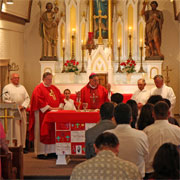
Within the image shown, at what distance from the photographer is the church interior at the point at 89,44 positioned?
12781 mm

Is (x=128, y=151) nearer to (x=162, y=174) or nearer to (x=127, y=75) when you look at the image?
(x=162, y=174)

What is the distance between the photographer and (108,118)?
16.7ft

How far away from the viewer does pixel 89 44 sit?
12.7 m

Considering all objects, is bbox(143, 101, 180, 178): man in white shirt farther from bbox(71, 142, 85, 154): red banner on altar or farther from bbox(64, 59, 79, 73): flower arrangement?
bbox(64, 59, 79, 73): flower arrangement

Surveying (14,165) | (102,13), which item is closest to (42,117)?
(14,165)

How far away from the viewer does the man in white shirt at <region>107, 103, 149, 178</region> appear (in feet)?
14.8

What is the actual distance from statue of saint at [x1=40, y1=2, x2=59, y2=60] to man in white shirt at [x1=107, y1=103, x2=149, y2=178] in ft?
29.5

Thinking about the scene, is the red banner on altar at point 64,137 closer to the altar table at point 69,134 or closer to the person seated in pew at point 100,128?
the altar table at point 69,134

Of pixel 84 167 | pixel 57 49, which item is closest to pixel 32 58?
pixel 57 49

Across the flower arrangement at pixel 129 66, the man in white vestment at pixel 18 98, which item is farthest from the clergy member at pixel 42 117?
the flower arrangement at pixel 129 66

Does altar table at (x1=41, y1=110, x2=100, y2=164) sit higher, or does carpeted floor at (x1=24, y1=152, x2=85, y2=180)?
altar table at (x1=41, y1=110, x2=100, y2=164)

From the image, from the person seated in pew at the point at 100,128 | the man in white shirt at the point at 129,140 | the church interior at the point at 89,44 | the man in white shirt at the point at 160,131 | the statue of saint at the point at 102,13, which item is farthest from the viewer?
the statue of saint at the point at 102,13

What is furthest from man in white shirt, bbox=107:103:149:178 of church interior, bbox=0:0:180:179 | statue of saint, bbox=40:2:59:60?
statue of saint, bbox=40:2:59:60

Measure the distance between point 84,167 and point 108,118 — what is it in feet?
5.72
